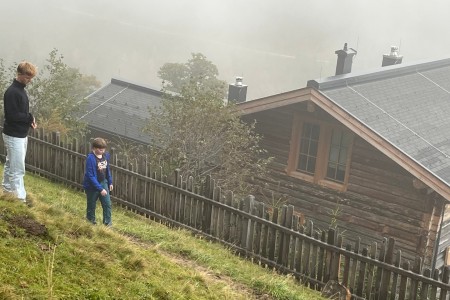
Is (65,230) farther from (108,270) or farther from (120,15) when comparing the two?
(120,15)

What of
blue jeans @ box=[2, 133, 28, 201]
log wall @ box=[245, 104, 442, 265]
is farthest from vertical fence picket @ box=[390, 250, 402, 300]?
log wall @ box=[245, 104, 442, 265]

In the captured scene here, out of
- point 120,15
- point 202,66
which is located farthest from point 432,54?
point 202,66

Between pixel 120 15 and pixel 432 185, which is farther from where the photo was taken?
pixel 120 15

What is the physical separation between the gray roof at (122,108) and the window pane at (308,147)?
7382mm

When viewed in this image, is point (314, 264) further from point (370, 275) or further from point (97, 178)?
point (97, 178)

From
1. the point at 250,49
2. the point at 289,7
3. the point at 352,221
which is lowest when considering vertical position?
the point at 352,221

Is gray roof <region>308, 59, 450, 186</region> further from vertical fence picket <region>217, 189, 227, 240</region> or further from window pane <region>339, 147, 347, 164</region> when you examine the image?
vertical fence picket <region>217, 189, 227, 240</region>

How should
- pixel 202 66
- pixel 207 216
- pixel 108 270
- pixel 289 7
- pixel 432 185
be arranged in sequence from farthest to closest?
pixel 289 7, pixel 202 66, pixel 432 185, pixel 207 216, pixel 108 270

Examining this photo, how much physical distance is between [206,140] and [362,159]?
→ 411 centimetres

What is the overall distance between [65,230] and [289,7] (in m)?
170

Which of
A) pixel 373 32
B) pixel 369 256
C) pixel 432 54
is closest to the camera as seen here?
pixel 369 256

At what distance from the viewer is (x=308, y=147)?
56.0 ft

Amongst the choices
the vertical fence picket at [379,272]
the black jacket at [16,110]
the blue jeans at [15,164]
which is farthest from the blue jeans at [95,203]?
the vertical fence picket at [379,272]

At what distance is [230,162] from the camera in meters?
16.5
